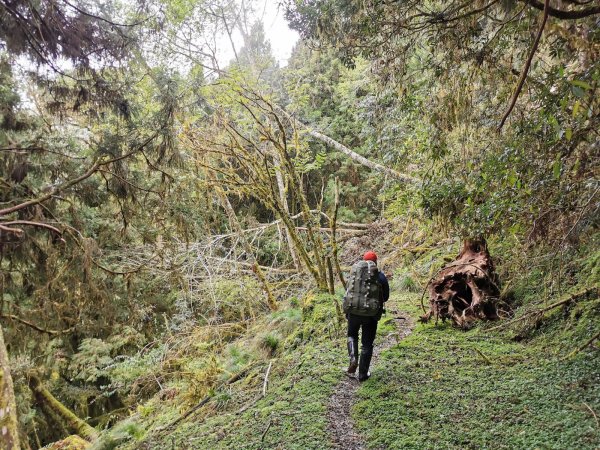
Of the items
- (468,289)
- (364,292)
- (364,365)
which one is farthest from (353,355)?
(468,289)

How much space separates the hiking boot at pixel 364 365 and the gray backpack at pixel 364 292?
57 centimetres

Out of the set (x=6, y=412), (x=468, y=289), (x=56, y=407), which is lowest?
(x=56, y=407)

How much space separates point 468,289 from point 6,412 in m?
6.62

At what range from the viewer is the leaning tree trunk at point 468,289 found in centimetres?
709

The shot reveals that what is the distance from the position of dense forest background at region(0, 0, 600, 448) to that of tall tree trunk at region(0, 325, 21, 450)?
0.02 metres

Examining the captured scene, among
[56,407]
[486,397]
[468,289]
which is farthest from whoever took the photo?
[56,407]

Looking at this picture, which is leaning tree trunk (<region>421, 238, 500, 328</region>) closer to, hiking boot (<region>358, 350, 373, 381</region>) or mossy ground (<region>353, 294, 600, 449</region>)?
mossy ground (<region>353, 294, 600, 449</region>)

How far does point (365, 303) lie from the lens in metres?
5.74

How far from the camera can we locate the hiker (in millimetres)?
5766

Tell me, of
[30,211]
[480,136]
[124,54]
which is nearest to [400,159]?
[480,136]

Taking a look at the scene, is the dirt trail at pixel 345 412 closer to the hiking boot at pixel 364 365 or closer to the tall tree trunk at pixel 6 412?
the hiking boot at pixel 364 365

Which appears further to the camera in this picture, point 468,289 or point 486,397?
point 468,289

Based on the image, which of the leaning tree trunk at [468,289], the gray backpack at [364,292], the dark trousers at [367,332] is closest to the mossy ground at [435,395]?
the leaning tree trunk at [468,289]

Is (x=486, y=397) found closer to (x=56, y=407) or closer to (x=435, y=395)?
(x=435, y=395)
